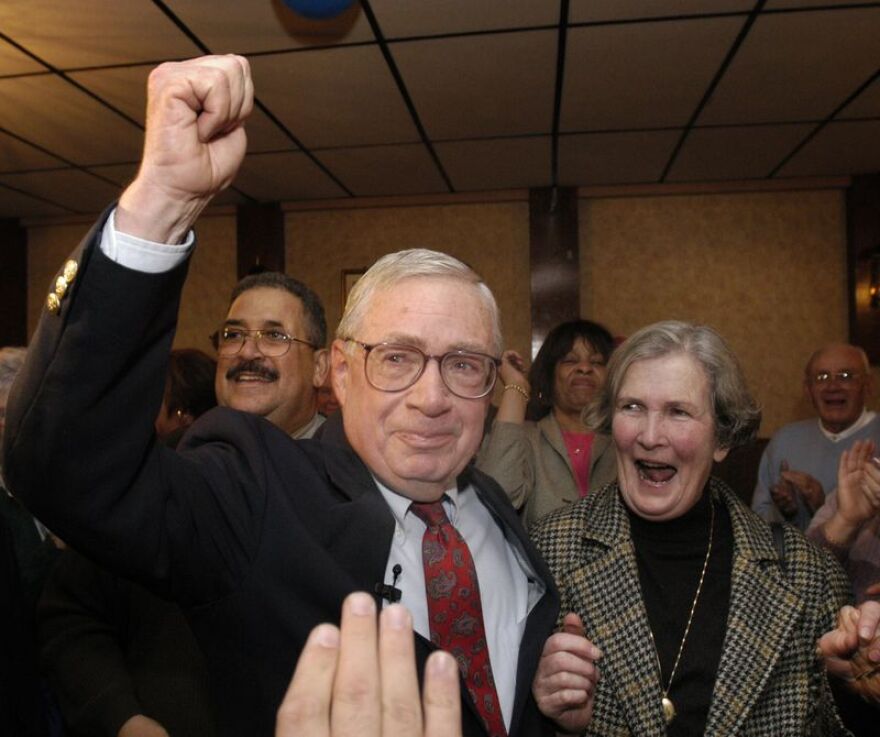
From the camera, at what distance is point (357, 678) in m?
0.52

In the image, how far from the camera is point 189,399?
7.85 ft

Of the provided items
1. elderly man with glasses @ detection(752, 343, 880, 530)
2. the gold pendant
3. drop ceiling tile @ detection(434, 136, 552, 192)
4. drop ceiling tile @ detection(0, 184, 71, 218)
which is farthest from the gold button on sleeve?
drop ceiling tile @ detection(0, 184, 71, 218)

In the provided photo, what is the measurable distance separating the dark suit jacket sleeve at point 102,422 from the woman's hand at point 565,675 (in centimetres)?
64

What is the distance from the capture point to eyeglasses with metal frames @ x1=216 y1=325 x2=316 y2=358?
2014 mm

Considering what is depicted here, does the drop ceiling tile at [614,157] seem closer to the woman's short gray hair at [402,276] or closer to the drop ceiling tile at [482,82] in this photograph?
the drop ceiling tile at [482,82]

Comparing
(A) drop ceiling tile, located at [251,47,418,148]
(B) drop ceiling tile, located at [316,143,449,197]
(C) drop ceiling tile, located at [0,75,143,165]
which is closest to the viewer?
(A) drop ceiling tile, located at [251,47,418,148]

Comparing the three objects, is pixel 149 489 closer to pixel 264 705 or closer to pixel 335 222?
pixel 264 705

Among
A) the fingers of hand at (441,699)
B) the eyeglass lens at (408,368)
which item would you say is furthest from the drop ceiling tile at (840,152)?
the fingers of hand at (441,699)

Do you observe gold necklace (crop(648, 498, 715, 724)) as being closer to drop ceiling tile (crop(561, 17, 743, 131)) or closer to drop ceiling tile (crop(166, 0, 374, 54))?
drop ceiling tile (crop(561, 17, 743, 131))

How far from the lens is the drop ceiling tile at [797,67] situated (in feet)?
10.1

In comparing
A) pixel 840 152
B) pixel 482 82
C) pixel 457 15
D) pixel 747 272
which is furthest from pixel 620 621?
pixel 747 272

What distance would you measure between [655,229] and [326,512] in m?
5.19

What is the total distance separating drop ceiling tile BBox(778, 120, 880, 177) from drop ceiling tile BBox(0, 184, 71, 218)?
587cm

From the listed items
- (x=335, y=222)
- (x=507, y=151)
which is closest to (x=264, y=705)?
(x=507, y=151)
